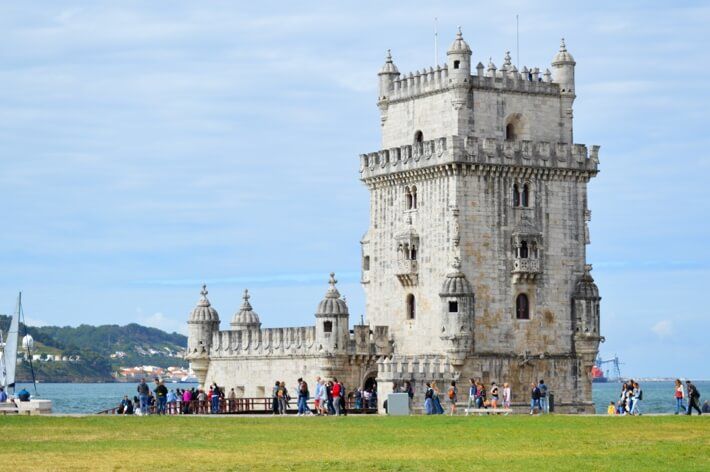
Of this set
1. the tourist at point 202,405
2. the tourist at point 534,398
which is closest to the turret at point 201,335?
the tourist at point 202,405

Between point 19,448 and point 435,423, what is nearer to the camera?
point 19,448

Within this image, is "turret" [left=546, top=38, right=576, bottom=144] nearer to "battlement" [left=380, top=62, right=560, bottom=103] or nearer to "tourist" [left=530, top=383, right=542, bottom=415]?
"battlement" [left=380, top=62, right=560, bottom=103]

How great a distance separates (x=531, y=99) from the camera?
101500mm

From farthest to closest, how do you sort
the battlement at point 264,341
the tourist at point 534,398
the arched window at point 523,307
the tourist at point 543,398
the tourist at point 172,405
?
1. the battlement at point 264,341
2. the arched window at point 523,307
3. the tourist at point 172,405
4. the tourist at point 543,398
5. the tourist at point 534,398

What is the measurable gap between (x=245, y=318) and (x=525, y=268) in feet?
88.5

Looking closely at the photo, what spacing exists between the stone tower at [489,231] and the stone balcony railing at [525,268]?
0.17ft

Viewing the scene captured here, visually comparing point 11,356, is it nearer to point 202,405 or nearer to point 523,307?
point 202,405

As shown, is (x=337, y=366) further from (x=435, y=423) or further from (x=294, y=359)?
(x=435, y=423)

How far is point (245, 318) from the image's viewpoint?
12000 centimetres

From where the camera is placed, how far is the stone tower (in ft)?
321

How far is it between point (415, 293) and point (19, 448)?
136ft

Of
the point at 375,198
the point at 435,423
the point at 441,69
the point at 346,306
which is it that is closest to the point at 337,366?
the point at 346,306

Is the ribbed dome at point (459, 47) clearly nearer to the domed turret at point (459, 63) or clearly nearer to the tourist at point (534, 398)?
the domed turret at point (459, 63)

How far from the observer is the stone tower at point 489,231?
321ft
